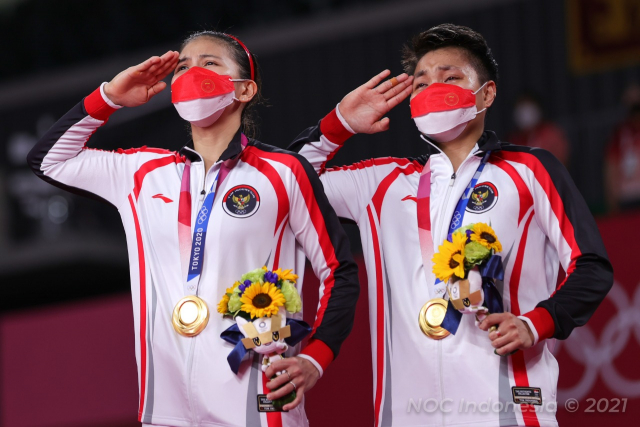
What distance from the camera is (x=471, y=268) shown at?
2.91 metres

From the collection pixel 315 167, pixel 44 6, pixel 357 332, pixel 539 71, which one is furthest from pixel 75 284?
pixel 315 167

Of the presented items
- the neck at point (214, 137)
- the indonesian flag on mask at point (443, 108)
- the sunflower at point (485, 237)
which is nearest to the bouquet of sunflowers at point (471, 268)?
the sunflower at point (485, 237)

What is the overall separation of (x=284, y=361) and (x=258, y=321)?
0.48 feet

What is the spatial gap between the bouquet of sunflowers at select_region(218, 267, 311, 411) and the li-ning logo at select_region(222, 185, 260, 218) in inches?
10.4

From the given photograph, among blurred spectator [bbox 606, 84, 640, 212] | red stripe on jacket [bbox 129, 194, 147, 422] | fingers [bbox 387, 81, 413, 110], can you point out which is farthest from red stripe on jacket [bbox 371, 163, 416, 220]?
blurred spectator [bbox 606, 84, 640, 212]

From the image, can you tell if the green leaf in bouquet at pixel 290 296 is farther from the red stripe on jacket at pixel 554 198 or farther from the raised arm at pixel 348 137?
the red stripe on jacket at pixel 554 198

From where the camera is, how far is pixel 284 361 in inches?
113

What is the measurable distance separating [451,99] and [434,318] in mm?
762

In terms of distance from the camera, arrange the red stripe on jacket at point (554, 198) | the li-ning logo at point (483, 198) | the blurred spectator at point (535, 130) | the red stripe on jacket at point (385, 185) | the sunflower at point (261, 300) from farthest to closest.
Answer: the blurred spectator at point (535, 130)
the red stripe on jacket at point (385, 185)
the li-ning logo at point (483, 198)
the red stripe on jacket at point (554, 198)
the sunflower at point (261, 300)

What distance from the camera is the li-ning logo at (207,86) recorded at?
10.6 ft

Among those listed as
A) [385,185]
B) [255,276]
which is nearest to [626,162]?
[385,185]

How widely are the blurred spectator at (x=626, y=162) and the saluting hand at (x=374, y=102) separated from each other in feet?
11.1

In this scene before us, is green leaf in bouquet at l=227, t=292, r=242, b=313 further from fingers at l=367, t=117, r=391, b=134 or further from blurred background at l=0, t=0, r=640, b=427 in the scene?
blurred background at l=0, t=0, r=640, b=427

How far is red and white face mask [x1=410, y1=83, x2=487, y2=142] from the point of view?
3295mm
